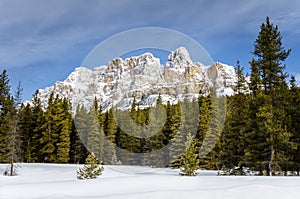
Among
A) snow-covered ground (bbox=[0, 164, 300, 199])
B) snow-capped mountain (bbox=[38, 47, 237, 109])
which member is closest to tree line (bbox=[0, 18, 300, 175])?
snow-capped mountain (bbox=[38, 47, 237, 109])

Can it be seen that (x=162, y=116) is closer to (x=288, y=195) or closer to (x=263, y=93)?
(x=263, y=93)

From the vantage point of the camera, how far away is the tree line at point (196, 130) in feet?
57.3

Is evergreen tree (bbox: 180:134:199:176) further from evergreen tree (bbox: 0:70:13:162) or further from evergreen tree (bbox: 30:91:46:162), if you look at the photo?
evergreen tree (bbox: 30:91:46:162)

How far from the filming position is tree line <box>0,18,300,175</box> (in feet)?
57.3

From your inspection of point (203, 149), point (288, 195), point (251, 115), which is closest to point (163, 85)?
point (251, 115)

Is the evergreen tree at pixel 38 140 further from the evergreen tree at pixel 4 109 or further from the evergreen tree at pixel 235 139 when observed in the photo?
the evergreen tree at pixel 235 139

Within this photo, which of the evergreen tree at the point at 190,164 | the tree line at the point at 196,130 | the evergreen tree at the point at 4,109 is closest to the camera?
the evergreen tree at the point at 190,164

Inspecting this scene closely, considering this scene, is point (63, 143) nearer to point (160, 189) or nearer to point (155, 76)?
point (155, 76)

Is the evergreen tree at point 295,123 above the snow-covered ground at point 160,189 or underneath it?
above

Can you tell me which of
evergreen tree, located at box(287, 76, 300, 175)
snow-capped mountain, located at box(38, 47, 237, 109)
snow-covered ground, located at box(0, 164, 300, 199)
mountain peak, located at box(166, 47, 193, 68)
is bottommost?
snow-covered ground, located at box(0, 164, 300, 199)

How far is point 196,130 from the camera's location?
3262 centimetres

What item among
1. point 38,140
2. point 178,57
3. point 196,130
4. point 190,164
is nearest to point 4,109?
point 38,140

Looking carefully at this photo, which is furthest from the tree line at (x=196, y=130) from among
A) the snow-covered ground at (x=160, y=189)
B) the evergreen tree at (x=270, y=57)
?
the snow-covered ground at (x=160, y=189)

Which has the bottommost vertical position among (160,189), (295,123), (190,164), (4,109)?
(160,189)
